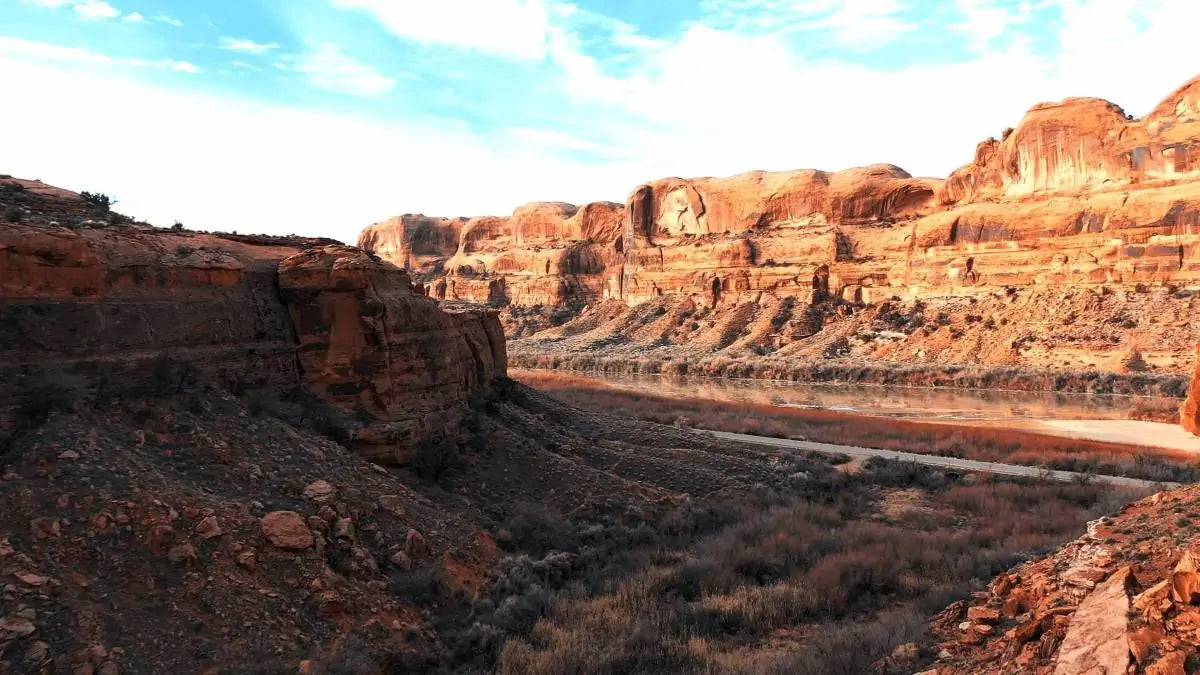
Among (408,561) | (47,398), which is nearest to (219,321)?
(47,398)

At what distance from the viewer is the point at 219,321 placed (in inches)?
383

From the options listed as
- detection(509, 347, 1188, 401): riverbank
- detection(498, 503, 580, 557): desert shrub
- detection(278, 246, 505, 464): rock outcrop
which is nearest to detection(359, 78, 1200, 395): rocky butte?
detection(509, 347, 1188, 401): riverbank

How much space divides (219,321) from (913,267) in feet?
178

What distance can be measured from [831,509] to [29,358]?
12.9 metres

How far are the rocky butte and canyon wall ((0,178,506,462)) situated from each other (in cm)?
3697

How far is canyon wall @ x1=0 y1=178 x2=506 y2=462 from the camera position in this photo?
774 cm

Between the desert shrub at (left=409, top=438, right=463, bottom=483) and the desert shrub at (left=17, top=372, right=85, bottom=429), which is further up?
the desert shrub at (left=17, top=372, right=85, bottom=429)

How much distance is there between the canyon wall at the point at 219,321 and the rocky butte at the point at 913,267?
36970mm

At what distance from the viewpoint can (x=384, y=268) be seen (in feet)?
40.1

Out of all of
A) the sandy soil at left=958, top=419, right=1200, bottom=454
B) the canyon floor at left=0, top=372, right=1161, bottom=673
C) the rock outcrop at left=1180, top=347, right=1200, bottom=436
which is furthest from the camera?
the sandy soil at left=958, top=419, right=1200, bottom=454

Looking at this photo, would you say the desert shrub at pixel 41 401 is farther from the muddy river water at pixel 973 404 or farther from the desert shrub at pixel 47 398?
the muddy river water at pixel 973 404

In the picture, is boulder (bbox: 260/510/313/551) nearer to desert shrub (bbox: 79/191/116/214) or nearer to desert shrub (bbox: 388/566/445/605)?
desert shrub (bbox: 388/566/445/605)

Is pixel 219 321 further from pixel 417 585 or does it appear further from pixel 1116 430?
pixel 1116 430

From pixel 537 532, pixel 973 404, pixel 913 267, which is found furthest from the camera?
pixel 913 267
